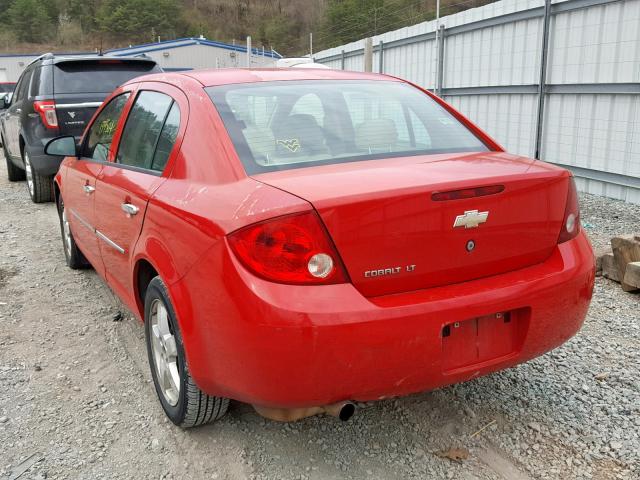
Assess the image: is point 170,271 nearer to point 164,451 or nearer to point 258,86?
point 164,451

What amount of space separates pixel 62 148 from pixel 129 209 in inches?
61.9

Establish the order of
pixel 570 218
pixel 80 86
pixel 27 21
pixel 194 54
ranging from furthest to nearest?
pixel 27 21
pixel 194 54
pixel 80 86
pixel 570 218

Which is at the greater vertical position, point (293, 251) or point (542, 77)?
point (542, 77)

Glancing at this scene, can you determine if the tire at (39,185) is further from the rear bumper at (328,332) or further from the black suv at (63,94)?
the rear bumper at (328,332)

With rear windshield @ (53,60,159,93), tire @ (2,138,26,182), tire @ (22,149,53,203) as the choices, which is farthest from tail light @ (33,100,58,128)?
tire @ (2,138,26,182)

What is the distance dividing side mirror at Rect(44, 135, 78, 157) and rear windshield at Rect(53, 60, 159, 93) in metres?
3.48

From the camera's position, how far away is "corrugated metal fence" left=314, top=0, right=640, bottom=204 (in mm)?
7309

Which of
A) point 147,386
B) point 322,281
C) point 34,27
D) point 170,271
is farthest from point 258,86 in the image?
point 34,27

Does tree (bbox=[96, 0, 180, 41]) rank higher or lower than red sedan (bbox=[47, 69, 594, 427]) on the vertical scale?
higher

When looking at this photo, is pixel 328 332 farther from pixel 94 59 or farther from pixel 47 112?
pixel 94 59

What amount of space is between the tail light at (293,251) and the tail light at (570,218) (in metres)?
1.07

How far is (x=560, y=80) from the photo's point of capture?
826 centimetres

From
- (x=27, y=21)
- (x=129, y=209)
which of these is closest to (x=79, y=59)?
(x=129, y=209)

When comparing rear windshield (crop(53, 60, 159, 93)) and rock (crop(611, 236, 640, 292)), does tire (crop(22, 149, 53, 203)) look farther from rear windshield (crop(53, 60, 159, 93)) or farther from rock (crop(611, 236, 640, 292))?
rock (crop(611, 236, 640, 292))
